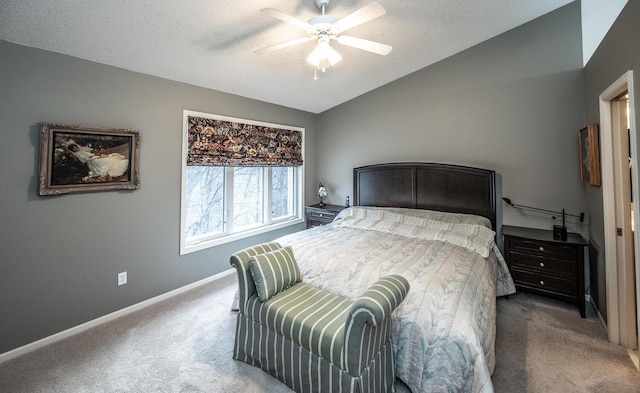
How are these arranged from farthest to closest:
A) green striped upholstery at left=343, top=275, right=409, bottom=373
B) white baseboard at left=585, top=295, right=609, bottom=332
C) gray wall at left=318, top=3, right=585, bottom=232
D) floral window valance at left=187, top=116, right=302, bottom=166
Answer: floral window valance at left=187, top=116, right=302, bottom=166 < gray wall at left=318, top=3, right=585, bottom=232 < white baseboard at left=585, top=295, right=609, bottom=332 < green striped upholstery at left=343, top=275, right=409, bottom=373

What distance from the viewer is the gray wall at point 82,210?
2119 millimetres

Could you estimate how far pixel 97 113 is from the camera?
251 centimetres

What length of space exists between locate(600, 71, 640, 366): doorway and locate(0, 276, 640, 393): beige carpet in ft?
0.72

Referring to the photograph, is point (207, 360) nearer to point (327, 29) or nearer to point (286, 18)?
point (286, 18)

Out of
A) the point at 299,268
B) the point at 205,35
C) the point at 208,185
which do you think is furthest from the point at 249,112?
the point at 299,268

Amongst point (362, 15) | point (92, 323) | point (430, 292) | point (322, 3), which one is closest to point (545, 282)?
point (430, 292)

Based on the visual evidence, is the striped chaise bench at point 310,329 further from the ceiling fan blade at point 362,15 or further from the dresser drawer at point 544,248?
the dresser drawer at point 544,248

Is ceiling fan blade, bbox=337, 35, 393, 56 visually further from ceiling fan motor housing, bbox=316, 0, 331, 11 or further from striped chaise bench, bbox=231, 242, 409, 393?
striped chaise bench, bbox=231, 242, 409, 393

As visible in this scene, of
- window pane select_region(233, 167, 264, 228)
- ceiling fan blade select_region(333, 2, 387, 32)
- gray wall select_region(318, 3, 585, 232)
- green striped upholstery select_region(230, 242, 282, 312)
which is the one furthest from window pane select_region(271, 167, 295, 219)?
ceiling fan blade select_region(333, 2, 387, 32)

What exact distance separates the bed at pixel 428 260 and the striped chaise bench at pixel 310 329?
0.50 feet

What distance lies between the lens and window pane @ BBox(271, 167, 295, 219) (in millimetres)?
4516

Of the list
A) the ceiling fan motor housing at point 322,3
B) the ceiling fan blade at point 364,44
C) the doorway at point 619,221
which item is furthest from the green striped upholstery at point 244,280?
the doorway at point 619,221

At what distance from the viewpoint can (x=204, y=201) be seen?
11.7 feet

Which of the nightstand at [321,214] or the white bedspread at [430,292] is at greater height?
the nightstand at [321,214]
